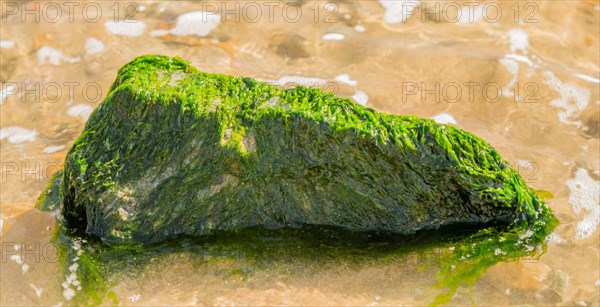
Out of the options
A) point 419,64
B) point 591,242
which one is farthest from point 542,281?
point 419,64

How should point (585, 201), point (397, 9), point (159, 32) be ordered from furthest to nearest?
point (397, 9) → point (159, 32) → point (585, 201)

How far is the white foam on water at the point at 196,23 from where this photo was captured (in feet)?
20.5

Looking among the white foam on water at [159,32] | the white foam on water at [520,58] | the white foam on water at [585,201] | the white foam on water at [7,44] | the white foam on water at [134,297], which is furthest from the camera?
the white foam on water at [159,32]

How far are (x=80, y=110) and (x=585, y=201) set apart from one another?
3.90 m

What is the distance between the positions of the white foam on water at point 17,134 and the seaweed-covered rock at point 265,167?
1144 millimetres

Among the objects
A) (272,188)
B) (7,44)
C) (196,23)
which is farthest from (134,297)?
(7,44)

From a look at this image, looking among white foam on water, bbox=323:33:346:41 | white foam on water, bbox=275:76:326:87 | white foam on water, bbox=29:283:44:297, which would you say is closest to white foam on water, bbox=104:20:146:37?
white foam on water, bbox=275:76:326:87

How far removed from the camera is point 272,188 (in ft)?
13.7

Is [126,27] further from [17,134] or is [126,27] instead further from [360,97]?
[360,97]

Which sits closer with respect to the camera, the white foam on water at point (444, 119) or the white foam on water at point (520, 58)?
the white foam on water at point (444, 119)

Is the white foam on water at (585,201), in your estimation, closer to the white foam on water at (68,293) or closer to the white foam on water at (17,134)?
the white foam on water at (68,293)

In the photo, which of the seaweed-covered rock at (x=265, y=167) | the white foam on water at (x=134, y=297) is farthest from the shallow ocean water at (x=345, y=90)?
the seaweed-covered rock at (x=265, y=167)

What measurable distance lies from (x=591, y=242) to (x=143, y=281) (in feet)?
9.32

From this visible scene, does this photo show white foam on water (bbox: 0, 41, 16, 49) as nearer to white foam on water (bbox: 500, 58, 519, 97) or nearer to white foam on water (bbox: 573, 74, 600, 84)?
white foam on water (bbox: 500, 58, 519, 97)
